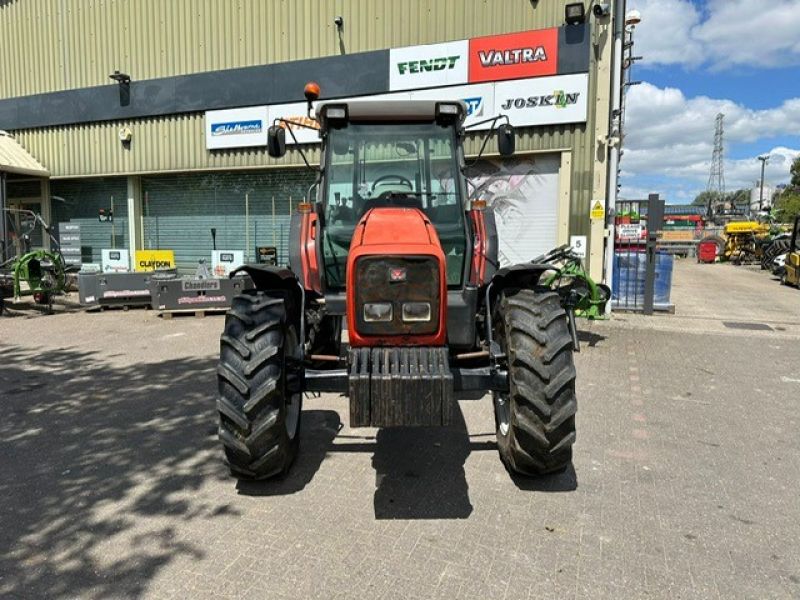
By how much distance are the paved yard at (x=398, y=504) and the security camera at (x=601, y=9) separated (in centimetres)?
685

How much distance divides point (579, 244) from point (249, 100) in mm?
7937

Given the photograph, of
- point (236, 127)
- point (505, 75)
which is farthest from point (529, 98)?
point (236, 127)

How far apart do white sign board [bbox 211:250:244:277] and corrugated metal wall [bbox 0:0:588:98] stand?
4274 millimetres

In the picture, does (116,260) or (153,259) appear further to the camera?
(116,260)

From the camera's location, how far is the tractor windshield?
475 cm

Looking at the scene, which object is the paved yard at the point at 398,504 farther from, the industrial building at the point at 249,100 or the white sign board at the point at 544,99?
the white sign board at the point at 544,99

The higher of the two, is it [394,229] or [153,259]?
[394,229]

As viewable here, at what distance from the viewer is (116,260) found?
47.5 ft

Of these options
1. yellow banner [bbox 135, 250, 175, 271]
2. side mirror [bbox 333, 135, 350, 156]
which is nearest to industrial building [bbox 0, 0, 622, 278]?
yellow banner [bbox 135, 250, 175, 271]

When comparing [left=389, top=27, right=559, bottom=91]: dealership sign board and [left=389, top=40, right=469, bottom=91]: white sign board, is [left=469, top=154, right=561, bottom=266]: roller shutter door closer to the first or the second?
[left=389, top=27, right=559, bottom=91]: dealership sign board

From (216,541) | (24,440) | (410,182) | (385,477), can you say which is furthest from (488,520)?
(24,440)

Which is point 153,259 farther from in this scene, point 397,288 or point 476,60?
point 397,288

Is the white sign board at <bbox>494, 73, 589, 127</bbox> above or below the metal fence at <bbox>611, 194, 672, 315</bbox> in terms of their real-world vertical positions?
above

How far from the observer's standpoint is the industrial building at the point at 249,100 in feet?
34.4
